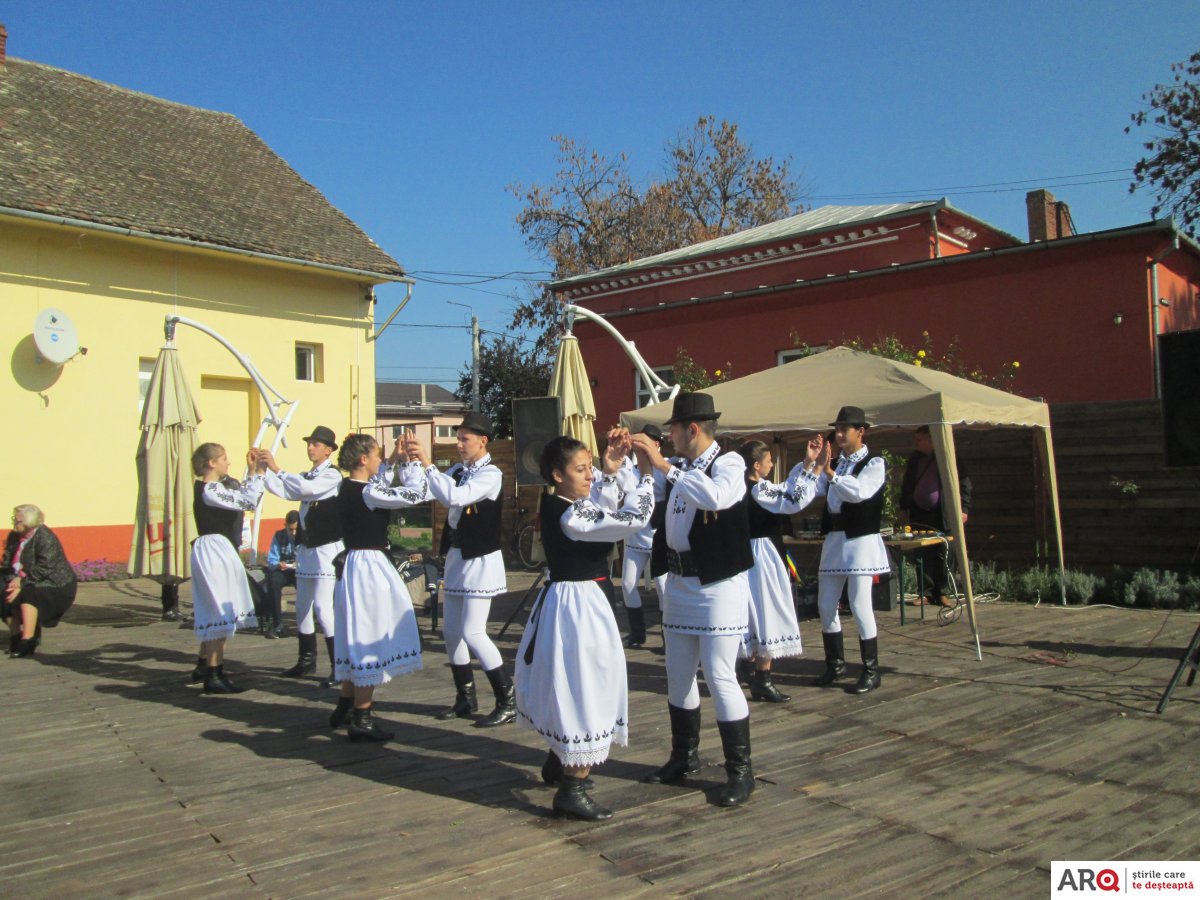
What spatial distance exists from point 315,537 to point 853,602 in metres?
3.97

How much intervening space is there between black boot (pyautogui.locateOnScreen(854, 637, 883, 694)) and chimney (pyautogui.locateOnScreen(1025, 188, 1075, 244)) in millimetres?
14496

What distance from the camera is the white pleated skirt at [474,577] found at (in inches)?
232

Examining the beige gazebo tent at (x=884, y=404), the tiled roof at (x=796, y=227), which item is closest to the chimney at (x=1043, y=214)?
the tiled roof at (x=796, y=227)

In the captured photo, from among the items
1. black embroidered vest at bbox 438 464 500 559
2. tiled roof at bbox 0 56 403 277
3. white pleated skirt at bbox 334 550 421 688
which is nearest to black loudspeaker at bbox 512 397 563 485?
black embroidered vest at bbox 438 464 500 559

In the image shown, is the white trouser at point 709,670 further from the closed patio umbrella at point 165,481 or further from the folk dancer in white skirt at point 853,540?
the closed patio umbrella at point 165,481

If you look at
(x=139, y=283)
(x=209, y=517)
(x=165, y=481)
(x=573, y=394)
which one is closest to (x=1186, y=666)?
(x=573, y=394)

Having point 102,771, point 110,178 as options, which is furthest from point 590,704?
point 110,178

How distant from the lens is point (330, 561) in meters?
7.27

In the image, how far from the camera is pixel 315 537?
285 inches

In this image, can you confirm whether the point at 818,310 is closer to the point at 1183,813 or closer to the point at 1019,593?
the point at 1019,593

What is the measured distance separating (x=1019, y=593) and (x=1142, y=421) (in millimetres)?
2308

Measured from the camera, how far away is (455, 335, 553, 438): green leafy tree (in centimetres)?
3403

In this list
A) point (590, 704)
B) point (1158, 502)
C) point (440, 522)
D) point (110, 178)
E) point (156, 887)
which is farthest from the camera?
point (440, 522)

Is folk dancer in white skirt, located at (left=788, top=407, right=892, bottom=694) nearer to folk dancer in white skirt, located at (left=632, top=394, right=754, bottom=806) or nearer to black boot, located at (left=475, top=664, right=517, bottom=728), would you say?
folk dancer in white skirt, located at (left=632, top=394, right=754, bottom=806)
